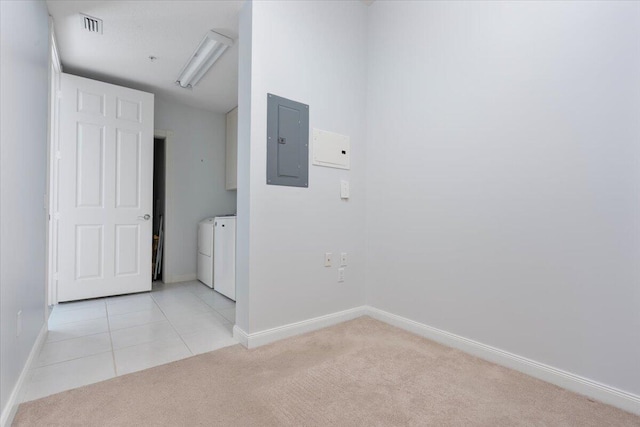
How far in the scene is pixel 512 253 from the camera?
5.74 ft

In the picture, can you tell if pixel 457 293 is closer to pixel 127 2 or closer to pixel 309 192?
pixel 309 192

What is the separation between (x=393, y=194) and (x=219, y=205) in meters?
2.94

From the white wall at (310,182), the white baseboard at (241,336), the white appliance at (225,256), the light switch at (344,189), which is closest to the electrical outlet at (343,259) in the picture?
the white wall at (310,182)

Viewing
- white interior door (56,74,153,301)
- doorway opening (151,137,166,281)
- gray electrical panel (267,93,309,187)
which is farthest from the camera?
doorway opening (151,137,166,281)

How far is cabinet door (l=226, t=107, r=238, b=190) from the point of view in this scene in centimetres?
420

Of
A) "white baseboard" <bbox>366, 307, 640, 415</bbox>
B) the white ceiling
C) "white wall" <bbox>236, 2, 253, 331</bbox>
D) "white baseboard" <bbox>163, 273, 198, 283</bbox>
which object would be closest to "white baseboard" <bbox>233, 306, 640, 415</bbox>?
"white baseboard" <bbox>366, 307, 640, 415</bbox>

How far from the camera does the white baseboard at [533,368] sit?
1387mm

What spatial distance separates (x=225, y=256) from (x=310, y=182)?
1.53m

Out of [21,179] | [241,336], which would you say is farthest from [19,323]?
[241,336]

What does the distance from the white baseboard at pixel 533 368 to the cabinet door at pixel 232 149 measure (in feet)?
9.76

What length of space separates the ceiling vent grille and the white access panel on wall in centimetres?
199

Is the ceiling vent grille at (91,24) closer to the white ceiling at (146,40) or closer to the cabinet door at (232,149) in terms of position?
the white ceiling at (146,40)

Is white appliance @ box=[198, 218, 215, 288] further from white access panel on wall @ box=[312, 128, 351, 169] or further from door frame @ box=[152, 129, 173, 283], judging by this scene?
white access panel on wall @ box=[312, 128, 351, 169]

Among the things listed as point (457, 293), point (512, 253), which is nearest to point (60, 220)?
point (457, 293)
